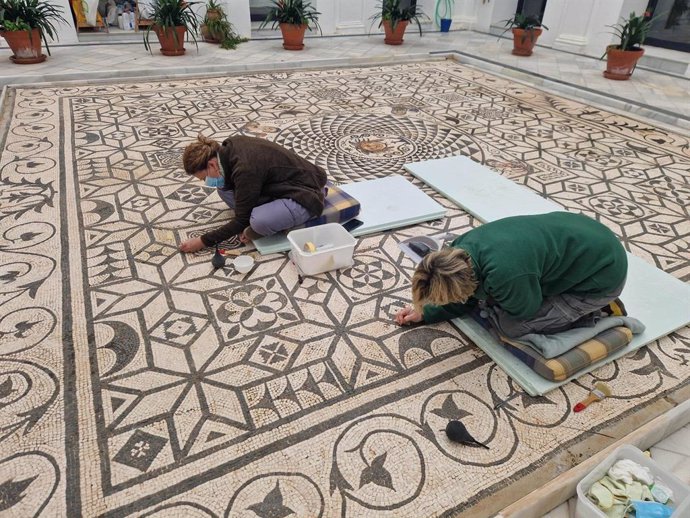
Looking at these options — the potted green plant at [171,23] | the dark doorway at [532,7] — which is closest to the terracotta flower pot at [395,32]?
the dark doorway at [532,7]

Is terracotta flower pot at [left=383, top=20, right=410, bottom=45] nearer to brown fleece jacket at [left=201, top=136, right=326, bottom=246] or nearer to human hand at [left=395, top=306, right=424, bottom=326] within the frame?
brown fleece jacket at [left=201, top=136, right=326, bottom=246]

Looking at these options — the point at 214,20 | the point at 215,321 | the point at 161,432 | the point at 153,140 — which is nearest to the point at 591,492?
the point at 161,432

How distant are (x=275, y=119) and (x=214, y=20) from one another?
318 cm

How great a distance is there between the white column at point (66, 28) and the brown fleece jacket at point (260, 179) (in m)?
5.51

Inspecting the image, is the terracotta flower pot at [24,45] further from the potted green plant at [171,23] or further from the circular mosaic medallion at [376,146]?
the circular mosaic medallion at [376,146]

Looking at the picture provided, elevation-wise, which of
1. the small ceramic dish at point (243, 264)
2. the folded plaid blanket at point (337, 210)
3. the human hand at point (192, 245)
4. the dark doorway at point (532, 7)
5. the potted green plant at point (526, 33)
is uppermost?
the dark doorway at point (532, 7)

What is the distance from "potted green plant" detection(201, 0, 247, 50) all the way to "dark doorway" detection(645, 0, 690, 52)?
18.1 ft

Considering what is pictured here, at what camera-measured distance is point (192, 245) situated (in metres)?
2.22

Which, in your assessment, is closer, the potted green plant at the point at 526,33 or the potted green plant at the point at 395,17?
the potted green plant at the point at 526,33

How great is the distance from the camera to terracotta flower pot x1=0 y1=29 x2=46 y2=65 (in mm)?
4840

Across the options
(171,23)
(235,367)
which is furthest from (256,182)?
(171,23)

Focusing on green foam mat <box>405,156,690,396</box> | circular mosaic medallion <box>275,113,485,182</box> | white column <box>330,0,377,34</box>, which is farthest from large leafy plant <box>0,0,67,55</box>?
green foam mat <box>405,156,690,396</box>

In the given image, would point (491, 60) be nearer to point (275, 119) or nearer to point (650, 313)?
point (275, 119)

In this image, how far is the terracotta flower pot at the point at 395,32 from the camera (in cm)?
677
